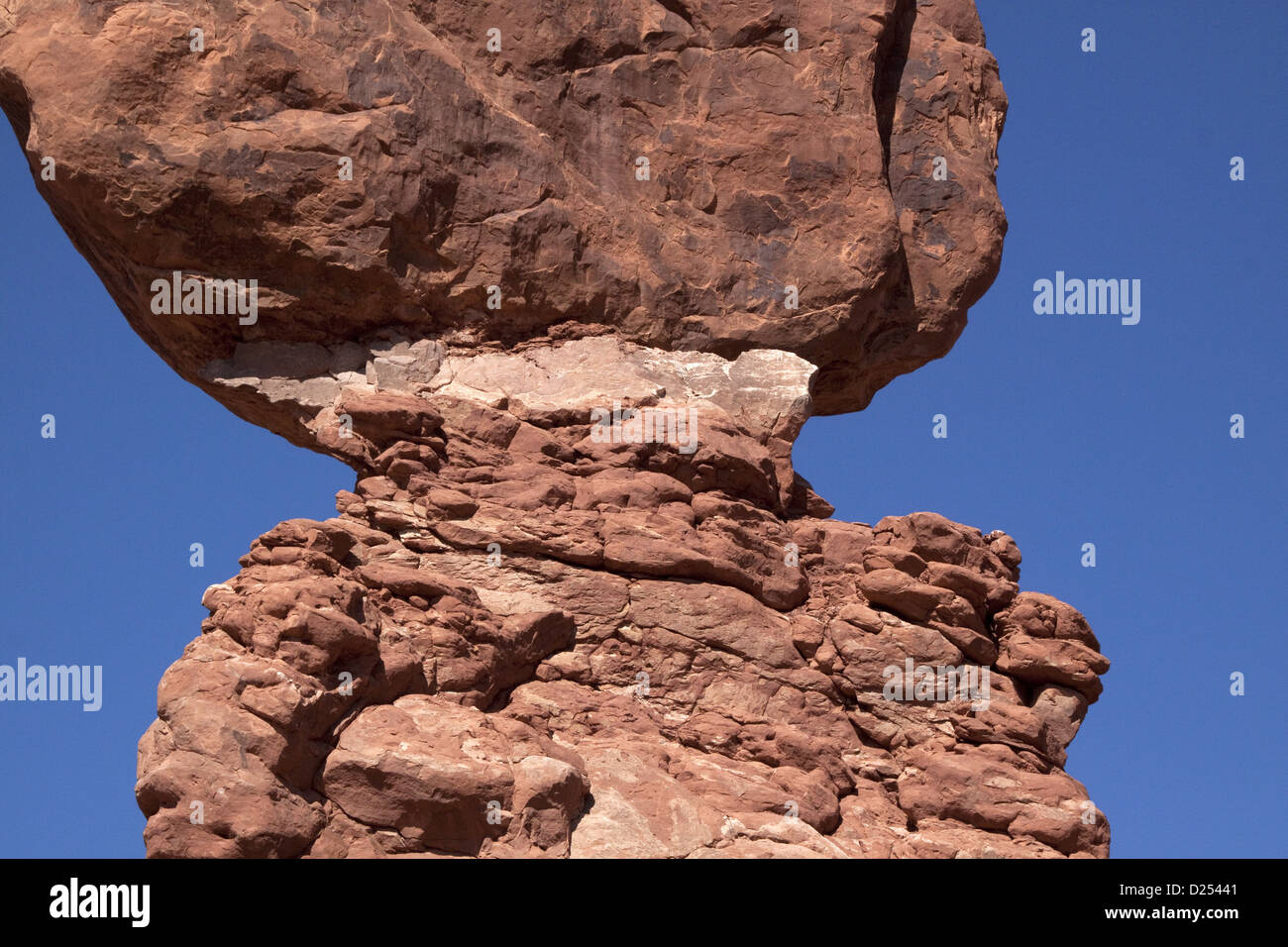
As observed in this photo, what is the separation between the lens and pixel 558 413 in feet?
51.2

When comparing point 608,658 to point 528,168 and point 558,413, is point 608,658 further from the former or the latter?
point 528,168

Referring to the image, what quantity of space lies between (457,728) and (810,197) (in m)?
6.73

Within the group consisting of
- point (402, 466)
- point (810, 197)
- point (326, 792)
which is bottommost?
point (326, 792)

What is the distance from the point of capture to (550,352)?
16.2 m

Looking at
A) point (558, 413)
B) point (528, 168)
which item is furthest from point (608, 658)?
point (528, 168)

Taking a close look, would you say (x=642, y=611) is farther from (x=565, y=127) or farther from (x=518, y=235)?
(x=565, y=127)

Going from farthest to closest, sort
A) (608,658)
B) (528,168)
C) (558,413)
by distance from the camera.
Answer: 1. (528,168)
2. (558,413)
3. (608,658)

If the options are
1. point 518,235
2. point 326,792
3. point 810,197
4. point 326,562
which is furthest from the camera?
point 810,197

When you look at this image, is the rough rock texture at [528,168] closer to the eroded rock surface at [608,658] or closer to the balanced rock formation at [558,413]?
the balanced rock formation at [558,413]

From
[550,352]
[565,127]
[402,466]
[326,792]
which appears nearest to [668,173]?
[565,127]

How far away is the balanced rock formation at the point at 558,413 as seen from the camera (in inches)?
510

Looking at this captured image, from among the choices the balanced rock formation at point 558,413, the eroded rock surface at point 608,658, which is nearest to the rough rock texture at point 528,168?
the balanced rock formation at point 558,413

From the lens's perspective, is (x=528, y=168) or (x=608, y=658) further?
(x=528, y=168)

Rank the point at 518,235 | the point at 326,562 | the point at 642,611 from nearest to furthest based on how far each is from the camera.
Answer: the point at 326,562
the point at 642,611
the point at 518,235
